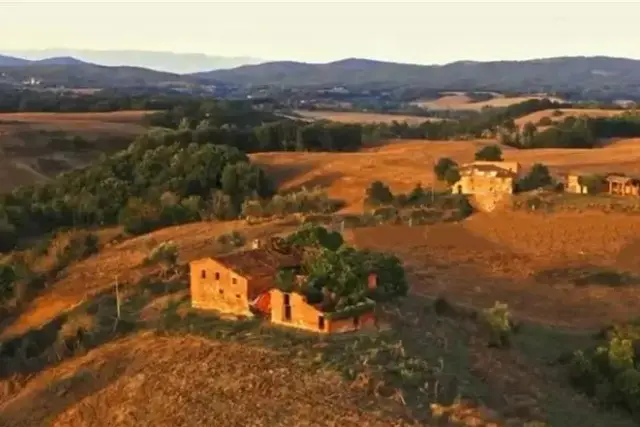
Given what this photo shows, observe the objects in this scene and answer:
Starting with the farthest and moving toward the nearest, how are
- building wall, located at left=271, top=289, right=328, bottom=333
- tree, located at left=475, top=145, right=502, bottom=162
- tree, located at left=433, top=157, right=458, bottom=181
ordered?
tree, located at left=475, top=145, right=502, bottom=162 < tree, located at left=433, top=157, right=458, bottom=181 < building wall, located at left=271, top=289, right=328, bottom=333

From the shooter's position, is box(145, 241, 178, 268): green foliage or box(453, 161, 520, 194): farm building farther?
box(453, 161, 520, 194): farm building

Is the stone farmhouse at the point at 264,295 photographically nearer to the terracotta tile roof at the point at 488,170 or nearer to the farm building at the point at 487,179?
the farm building at the point at 487,179

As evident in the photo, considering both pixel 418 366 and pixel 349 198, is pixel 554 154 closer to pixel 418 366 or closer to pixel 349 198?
pixel 349 198

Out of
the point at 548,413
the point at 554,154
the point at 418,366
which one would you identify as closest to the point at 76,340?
the point at 418,366

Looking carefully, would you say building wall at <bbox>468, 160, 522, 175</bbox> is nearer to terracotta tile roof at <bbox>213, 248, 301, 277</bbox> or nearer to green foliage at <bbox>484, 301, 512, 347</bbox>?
green foliage at <bbox>484, 301, 512, 347</bbox>

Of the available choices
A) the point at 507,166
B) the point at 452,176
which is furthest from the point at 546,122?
the point at 452,176

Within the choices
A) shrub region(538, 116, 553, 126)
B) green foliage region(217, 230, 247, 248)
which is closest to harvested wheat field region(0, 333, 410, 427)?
green foliage region(217, 230, 247, 248)

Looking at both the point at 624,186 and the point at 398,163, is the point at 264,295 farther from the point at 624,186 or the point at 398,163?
the point at 398,163
